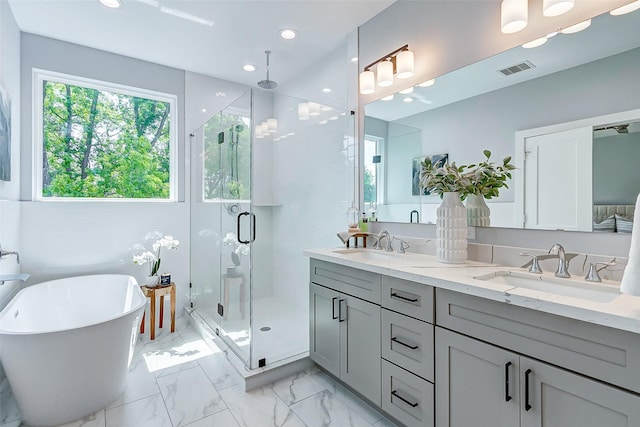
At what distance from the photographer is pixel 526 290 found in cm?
114

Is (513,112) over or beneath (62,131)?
beneath

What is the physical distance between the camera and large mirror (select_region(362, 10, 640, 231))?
4.23 feet

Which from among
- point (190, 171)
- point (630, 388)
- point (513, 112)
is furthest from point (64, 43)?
point (630, 388)

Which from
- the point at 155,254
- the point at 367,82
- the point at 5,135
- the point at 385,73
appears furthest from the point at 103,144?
the point at 385,73

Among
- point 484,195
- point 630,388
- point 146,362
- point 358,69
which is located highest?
point 358,69

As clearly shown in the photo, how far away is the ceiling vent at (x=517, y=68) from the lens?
5.14 feet

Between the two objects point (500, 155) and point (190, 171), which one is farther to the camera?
point (190, 171)

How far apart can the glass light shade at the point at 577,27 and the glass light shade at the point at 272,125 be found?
2126mm

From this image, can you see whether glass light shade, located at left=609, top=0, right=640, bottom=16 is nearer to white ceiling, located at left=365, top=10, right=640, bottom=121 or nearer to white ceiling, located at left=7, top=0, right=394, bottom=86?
white ceiling, located at left=365, top=10, right=640, bottom=121

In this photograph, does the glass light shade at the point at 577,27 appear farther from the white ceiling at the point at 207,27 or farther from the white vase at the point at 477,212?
the white ceiling at the point at 207,27

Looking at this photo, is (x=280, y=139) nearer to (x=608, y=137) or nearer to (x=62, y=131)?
(x=62, y=131)

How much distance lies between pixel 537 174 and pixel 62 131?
3.81m

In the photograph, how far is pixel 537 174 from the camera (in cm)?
153

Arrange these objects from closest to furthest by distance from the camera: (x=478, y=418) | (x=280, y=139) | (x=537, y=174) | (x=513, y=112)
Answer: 1. (x=478, y=418)
2. (x=537, y=174)
3. (x=513, y=112)
4. (x=280, y=139)
